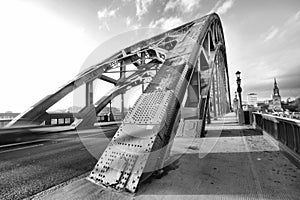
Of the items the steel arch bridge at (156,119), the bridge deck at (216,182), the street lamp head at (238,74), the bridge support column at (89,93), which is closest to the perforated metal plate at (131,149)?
the steel arch bridge at (156,119)

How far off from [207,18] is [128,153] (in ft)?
33.5

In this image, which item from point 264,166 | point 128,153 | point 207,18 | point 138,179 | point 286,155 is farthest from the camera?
point 207,18

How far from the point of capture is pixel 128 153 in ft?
10.1

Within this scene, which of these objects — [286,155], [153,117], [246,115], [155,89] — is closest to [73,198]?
[153,117]

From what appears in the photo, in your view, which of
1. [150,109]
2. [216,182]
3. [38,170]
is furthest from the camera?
[150,109]

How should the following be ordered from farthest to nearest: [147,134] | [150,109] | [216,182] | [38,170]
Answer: [150,109]
[38,170]
[147,134]
[216,182]

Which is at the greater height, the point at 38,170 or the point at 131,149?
the point at 131,149

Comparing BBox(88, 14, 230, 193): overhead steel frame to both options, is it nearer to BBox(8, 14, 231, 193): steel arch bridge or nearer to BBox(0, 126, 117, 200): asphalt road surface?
BBox(8, 14, 231, 193): steel arch bridge

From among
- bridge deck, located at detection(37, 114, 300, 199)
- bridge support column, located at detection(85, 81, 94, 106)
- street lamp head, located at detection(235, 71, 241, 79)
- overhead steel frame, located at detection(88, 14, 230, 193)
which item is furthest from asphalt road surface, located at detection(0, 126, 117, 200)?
street lamp head, located at detection(235, 71, 241, 79)

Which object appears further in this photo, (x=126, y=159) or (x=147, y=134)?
(x=147, y=134)

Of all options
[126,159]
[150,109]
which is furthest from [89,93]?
[126,159]

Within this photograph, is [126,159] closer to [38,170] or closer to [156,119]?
[156,119]

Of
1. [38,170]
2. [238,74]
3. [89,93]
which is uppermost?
[238,74]

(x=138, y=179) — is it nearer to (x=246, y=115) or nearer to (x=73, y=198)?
(x=73, y=198)
